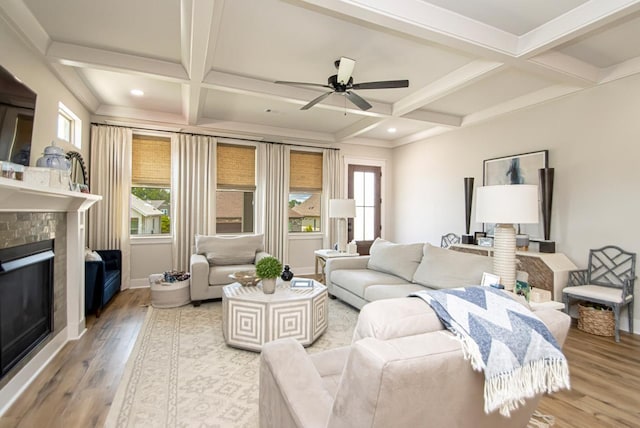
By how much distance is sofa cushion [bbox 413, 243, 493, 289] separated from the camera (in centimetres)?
300

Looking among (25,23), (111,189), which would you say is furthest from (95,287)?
(25,23)

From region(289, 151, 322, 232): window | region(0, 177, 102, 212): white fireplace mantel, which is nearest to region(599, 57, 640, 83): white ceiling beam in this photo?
region(289, 151, 322, 232): window

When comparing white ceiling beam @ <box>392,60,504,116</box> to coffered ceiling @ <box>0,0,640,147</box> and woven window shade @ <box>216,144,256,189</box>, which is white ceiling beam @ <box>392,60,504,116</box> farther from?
woven window shade @ <box>216,144,256,189</box>

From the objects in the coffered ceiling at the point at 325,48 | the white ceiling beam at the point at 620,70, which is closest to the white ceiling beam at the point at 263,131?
the coffered ceiling at the point at 325,48

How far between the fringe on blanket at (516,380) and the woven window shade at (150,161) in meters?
5.42

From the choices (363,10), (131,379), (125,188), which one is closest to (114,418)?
(131,379)

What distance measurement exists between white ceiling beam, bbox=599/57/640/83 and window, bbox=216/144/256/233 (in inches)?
200

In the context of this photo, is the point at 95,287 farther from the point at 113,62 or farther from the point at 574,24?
the point at 574,24

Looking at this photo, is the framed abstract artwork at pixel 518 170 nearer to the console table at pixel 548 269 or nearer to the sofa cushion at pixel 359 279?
the console table at pixel 548 269

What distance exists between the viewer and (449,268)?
3.20m

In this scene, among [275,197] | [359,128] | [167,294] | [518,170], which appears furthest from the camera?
[275,197]

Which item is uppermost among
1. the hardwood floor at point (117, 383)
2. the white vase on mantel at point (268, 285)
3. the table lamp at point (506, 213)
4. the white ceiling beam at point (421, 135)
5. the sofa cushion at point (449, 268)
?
the white ceiling beam at point (421, 135)

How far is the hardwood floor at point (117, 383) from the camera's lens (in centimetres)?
196

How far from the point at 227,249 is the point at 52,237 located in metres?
2.09
